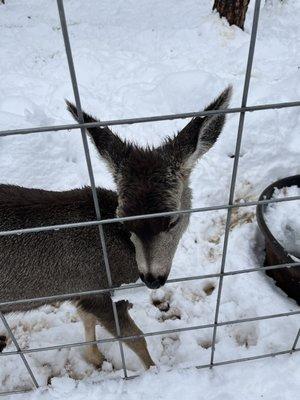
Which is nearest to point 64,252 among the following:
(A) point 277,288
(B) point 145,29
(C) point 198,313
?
(C) point 198,313

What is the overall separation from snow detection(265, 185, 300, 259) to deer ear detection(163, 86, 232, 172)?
125 centimetres

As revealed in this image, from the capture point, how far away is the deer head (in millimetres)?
2242

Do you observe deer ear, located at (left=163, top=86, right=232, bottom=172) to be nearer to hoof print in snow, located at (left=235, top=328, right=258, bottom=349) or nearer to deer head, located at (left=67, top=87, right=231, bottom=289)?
deer head, located at (left=67, top=87, right=231, bottom=289)

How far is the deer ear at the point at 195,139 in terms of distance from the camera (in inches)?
88.8

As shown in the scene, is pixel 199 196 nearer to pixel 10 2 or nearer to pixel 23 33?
pixel 23 33

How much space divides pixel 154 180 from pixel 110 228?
1.77 ft

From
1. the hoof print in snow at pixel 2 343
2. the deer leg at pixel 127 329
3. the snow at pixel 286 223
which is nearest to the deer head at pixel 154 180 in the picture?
the deer leg at pixel 127 329

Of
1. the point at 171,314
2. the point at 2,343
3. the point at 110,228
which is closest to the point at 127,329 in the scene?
the point at 171,314

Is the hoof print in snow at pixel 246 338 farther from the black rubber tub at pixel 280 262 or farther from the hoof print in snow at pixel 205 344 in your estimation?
the black rubber tub at pixel 280 262

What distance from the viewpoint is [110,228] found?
Answer: 8.95 ft

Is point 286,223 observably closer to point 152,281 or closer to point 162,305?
point 162,305

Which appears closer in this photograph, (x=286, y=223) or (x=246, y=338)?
(x=246, y=338)

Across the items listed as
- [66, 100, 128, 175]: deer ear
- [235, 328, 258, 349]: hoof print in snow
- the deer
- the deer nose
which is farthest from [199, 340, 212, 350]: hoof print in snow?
[66, 100, 128, 175]: deer ear

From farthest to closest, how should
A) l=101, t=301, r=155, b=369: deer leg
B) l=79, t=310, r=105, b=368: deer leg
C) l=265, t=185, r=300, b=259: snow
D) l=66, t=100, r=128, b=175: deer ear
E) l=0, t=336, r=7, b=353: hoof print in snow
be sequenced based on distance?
l=265, t=185, r=300, b=259: snow, l=0, t=336, r=7, b=353: hoof print in snow, l=79, t=310, r=105, b=368: deer leg, l=101, t=301, r=155, b=369: deer leg, l=66, t=100, r=128, b=175: deer ear
